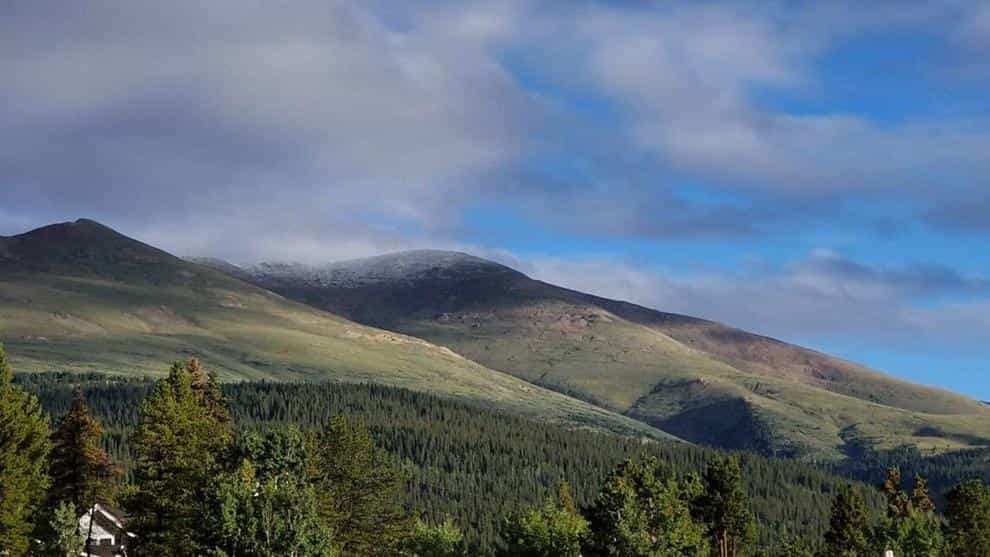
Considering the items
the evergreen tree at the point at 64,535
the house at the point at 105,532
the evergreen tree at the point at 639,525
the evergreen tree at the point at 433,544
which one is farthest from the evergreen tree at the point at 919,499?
the evergreen tree at the point at 64,535

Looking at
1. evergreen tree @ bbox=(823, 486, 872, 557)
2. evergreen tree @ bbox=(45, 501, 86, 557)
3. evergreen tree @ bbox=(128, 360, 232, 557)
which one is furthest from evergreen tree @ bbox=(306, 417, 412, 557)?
evergreen tree @ bbox=(823, 486, 872, 557)

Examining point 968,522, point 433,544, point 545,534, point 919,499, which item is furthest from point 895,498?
point 433,544

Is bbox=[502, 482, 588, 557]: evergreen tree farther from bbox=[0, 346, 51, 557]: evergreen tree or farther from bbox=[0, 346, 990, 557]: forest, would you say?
bbox=[0, 346, 51, 557]: evergreen tree

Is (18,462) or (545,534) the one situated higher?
(18,462)

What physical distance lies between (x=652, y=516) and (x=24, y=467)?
143 ft

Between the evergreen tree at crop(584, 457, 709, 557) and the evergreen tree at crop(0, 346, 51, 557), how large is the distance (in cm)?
3692

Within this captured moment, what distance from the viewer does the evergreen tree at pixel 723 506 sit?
115 meters

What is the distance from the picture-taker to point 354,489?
104 metres

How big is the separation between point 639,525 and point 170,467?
31.9 metres

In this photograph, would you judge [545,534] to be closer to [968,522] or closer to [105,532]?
[968,522]

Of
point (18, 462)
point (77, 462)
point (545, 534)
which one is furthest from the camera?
point (545, 534)

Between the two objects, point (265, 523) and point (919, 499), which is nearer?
point (265, 523)

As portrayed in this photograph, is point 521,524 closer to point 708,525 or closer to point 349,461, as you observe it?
point 708,525

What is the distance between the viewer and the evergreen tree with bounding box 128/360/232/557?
84.1 metres
